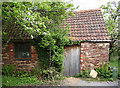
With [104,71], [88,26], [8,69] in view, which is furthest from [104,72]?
[8,69]

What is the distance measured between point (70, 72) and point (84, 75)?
874 mm

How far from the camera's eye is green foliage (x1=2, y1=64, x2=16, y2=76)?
20.4 feet

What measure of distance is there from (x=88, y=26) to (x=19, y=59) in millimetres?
4856

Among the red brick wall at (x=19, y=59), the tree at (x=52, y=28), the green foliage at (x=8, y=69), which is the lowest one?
the green foliage at (x=8, y=69)

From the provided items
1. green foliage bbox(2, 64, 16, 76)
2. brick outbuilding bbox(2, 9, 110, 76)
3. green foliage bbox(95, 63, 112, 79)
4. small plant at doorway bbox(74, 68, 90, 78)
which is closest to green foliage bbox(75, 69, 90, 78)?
small plant at doorway bbox(74, 68, 90, 78)

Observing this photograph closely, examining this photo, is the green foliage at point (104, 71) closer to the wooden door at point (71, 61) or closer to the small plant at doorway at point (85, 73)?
the small plant at doorway at point (85, 73)

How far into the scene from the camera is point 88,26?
7102mm

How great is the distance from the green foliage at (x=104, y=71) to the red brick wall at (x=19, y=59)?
372 centimetres

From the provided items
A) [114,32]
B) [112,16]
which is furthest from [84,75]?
[112,16]

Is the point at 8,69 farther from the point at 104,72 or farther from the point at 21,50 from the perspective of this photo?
the point at 104,72

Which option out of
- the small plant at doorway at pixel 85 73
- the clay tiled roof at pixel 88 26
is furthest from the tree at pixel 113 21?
the small plant at doorway at pixel 85 73

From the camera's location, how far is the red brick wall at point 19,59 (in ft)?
21.7

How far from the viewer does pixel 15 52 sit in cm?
674

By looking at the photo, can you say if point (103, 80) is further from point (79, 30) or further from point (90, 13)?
point (90, 13)
